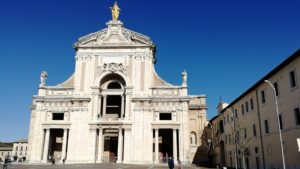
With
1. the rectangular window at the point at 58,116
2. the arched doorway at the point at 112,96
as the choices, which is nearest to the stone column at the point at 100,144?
the arched doorway at the point at 112,96

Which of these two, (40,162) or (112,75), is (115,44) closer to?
(112,75)

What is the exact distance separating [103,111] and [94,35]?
597 inches

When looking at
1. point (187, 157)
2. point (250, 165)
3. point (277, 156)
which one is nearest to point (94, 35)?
point (187, 157)

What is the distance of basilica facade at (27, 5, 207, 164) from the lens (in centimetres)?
5078

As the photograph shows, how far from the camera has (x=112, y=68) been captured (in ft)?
179

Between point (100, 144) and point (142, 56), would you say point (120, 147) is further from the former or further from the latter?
point (142, 56)

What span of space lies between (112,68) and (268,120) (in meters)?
31.1

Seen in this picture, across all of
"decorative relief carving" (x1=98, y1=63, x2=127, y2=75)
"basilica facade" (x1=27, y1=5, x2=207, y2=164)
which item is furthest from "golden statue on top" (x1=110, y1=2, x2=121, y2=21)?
"decorative relief carving" (x1=98, y1=63, x2=127, y2=75)

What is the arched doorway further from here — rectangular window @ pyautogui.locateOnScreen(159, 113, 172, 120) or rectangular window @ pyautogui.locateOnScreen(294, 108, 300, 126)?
rectangular window @ pyautogui.locateOnScreen(294, 108, 300, 126)

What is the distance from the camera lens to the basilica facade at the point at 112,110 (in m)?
50.8

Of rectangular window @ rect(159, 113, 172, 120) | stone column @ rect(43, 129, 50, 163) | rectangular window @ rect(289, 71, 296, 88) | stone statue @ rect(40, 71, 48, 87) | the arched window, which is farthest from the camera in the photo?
the arched window

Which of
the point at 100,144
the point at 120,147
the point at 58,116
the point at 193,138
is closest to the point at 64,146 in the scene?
the point at 100,144

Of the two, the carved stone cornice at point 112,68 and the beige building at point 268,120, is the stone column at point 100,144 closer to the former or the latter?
the carved stone cornice at point 112,68

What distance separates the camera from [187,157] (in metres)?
50.3
